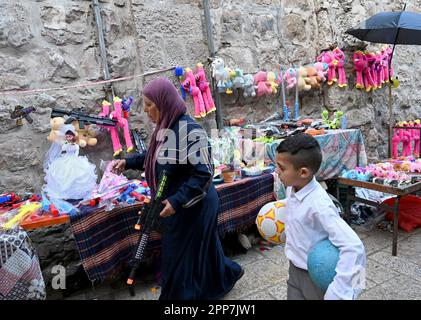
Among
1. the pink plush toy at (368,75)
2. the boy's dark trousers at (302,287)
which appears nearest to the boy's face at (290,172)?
the boy's dark trousers at (302,287)

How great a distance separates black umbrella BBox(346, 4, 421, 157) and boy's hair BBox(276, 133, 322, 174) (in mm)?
3419

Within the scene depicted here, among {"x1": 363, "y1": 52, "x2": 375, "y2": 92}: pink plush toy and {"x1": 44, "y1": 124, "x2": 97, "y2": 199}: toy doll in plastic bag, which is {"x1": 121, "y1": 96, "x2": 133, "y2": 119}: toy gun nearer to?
{"x1": 44, "y1": 124, "x2": 97, "y2": 199}: toy doll in plastic bag

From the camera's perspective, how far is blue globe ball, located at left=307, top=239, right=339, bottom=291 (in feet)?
4.35

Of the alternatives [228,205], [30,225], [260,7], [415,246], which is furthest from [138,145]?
[415,246]

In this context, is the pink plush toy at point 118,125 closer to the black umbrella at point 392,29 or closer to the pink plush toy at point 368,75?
the black umbrella at point 392,29

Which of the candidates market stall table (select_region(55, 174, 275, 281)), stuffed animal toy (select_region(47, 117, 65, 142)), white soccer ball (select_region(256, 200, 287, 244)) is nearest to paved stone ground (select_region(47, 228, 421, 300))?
market stall table (select_region(55, 174, 275, 281))

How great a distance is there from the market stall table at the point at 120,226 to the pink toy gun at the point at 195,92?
1049mm

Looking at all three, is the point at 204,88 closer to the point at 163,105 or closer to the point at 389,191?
the point at 163,105

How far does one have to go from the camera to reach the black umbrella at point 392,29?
402 cm

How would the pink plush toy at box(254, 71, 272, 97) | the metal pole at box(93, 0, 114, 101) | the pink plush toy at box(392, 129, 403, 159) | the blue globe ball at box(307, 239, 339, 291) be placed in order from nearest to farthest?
1. the blue globe ball at box(307, 239, 339, 291)
2. the metal pole at box(93, 0, 114, 101)
3. the pink plush toy at box(254, 71, 272, 97)
4. the pink plush toy at box(392, 129, 403, 159)

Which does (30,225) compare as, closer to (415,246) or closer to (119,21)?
(119,21)

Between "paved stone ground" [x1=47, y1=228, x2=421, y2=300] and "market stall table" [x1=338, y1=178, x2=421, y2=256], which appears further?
"market stall table" [x1=338, y1=178, x2=421, y2=256]

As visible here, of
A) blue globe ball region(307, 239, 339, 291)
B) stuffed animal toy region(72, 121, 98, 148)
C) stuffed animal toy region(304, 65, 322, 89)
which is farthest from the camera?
stuffed animal toy region(304, 65, 322, 89)

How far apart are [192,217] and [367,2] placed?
4.88m
